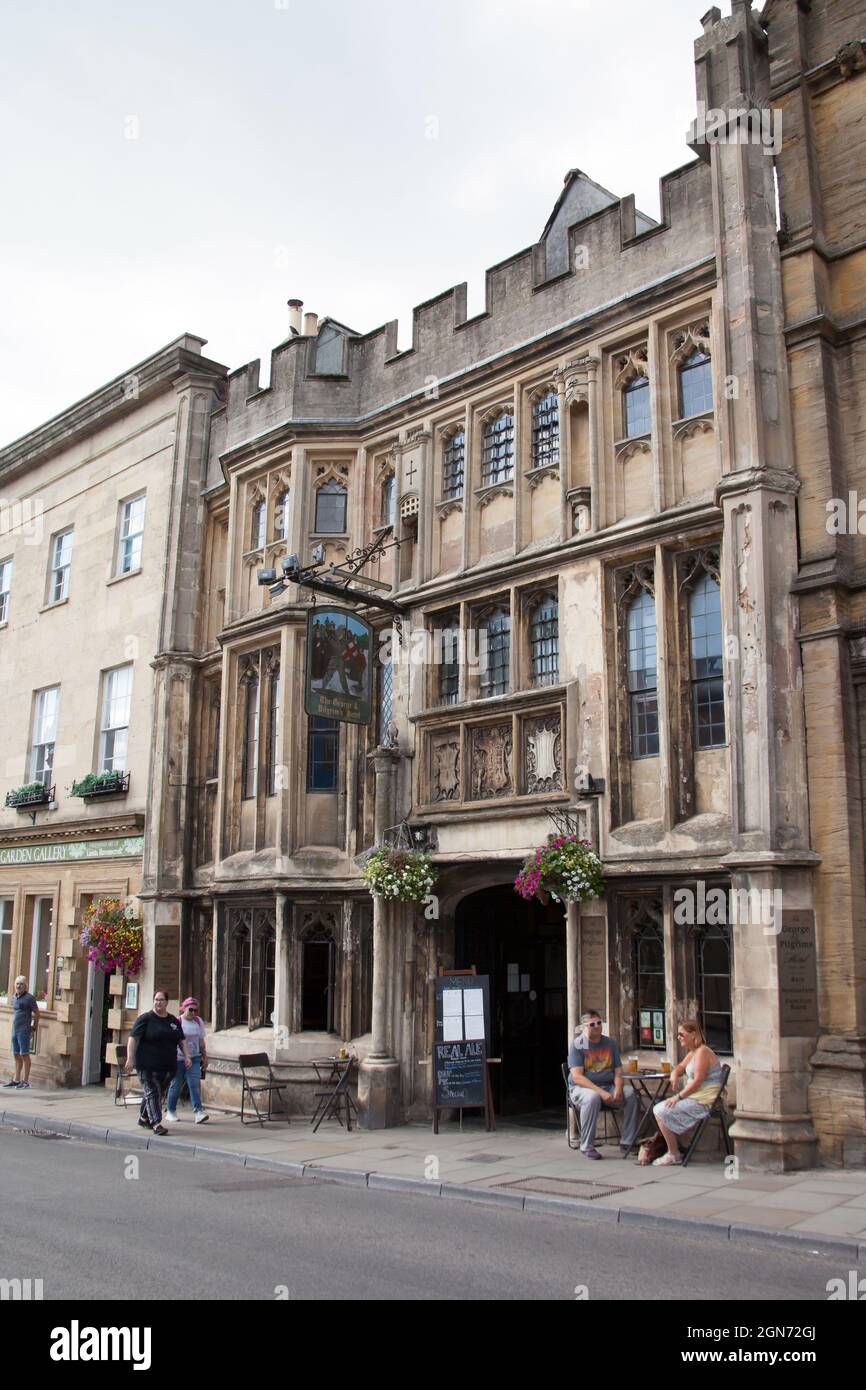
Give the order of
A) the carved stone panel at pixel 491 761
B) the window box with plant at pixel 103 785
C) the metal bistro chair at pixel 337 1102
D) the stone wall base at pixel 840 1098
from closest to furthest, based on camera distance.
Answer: the stone wall base at pixel 840 1098 → the carved stone panel at pixel 491 761 → the metal bistro chair at pixel 337 1102 → the window box with plant at pixel 103 785

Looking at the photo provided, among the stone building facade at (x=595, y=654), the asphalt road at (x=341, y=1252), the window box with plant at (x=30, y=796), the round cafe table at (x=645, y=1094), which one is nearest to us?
the asphalt road at (x=341, y=1252)

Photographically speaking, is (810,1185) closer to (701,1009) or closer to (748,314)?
(701,1009)

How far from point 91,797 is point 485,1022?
1011cm

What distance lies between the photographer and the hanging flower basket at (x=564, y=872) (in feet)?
41.9

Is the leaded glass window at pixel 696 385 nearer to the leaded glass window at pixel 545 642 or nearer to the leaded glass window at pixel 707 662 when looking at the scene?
the leaded glass window at pixel 707 662

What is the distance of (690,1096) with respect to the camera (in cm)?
1099

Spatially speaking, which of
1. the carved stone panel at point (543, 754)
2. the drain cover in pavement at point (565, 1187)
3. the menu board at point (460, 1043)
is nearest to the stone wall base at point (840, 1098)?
the drain cover in pavement at point (565, 1187)

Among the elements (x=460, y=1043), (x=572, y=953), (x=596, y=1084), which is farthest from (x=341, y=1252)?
(x=460, y=1043)

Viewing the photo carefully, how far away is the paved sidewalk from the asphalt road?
0.83 feet

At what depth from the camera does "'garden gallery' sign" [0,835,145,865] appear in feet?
65.7

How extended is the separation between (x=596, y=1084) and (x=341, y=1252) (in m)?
4.81

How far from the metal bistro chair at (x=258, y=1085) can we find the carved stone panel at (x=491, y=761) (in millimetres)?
4503

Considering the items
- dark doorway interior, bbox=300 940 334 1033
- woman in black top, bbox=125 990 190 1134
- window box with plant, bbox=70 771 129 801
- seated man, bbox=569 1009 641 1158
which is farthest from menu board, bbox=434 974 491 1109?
window box with plant, bbox=70 771 129 801

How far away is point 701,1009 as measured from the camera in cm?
1217
